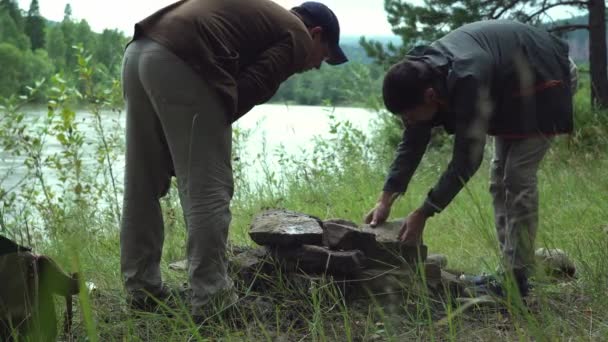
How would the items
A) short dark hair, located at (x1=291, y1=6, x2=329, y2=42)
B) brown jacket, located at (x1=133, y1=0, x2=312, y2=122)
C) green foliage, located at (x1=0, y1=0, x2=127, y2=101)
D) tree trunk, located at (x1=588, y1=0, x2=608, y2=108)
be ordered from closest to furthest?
brown jacket, located at (x1=133, y1=0, x2=312, y2=122), short dark hair, located at (x1=291, y1=6, x2=329, y2=42), green foliage, located at (x1=0, y1=0, x2=127, y2=101), tree trunk, located at (x1=588, y1=0, x2=608, y2=108)

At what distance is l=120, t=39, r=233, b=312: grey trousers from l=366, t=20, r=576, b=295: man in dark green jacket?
827mm

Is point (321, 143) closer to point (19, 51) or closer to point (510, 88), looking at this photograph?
A: point (19, 51)

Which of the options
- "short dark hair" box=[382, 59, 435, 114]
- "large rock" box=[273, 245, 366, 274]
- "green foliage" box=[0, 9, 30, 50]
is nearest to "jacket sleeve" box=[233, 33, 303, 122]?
"short dark hair" box=[382, 59, 435, 114]

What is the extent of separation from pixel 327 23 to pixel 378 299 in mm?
1349

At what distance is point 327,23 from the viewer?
10.8 feet

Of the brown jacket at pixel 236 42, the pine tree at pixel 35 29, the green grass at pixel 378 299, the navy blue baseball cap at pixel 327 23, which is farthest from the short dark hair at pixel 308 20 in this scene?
the pine tree at pixel 35 29

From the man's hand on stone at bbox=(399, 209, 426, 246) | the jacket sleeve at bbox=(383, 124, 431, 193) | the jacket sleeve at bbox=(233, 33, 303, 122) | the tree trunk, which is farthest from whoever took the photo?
the tree trunk

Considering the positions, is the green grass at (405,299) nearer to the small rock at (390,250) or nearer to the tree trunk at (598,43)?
the small rock at (390,250)

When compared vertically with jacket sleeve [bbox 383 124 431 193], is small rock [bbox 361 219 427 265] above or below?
below

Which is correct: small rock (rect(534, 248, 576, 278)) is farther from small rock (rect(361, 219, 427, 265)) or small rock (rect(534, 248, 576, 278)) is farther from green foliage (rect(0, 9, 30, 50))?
green foliage (rect(0, 9, 30, 50))

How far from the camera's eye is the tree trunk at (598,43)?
9.05 m

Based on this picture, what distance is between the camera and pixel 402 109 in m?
3.21

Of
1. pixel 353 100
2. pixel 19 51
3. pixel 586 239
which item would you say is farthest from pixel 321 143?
pixel 586 239

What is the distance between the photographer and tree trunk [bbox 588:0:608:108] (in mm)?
9055
